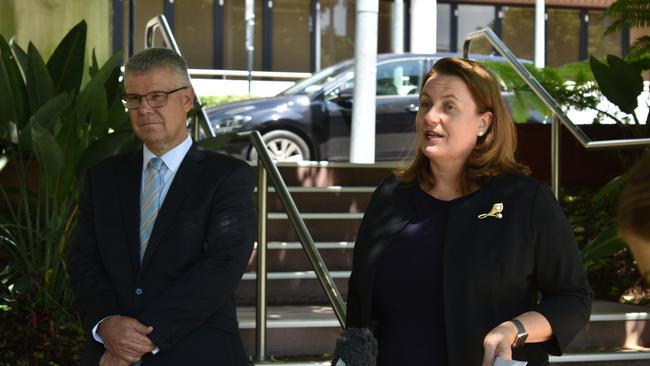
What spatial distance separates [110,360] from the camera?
373cm

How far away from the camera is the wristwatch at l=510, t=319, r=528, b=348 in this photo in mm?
2987

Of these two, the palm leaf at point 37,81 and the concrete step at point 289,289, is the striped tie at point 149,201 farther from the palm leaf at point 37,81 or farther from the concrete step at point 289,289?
the concrete step at point 289,289

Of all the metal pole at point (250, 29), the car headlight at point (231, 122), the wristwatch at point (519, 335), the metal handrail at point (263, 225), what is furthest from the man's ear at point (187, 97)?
the metal pole at point (250, 29)

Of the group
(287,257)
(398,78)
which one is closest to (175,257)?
(287,257)

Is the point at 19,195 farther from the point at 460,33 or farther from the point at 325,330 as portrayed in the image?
the point at 460,33

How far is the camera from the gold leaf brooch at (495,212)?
315cm

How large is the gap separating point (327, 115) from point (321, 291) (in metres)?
5.63

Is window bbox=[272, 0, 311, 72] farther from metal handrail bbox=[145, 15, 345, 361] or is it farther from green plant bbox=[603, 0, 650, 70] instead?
metal handrail bbox=[145, 15, 345, 361]

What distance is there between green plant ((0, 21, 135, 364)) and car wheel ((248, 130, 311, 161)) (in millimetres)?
6061

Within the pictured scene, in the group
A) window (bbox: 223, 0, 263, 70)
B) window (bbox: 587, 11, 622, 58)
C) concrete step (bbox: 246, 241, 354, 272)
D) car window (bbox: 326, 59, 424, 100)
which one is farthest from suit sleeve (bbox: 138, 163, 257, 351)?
window (bbox: 587, 11, 622, 58)

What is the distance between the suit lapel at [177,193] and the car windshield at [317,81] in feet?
29.3

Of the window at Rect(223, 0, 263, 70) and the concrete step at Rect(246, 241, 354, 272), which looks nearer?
the concrete step at Rect(246, 241, 354, 272)

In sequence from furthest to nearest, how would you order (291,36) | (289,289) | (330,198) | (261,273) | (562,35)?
(562,35) → (291,36) → (330,198) → (289,289) → (261,273)

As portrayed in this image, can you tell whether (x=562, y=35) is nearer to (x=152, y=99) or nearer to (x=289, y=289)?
(x=289, y=289)
